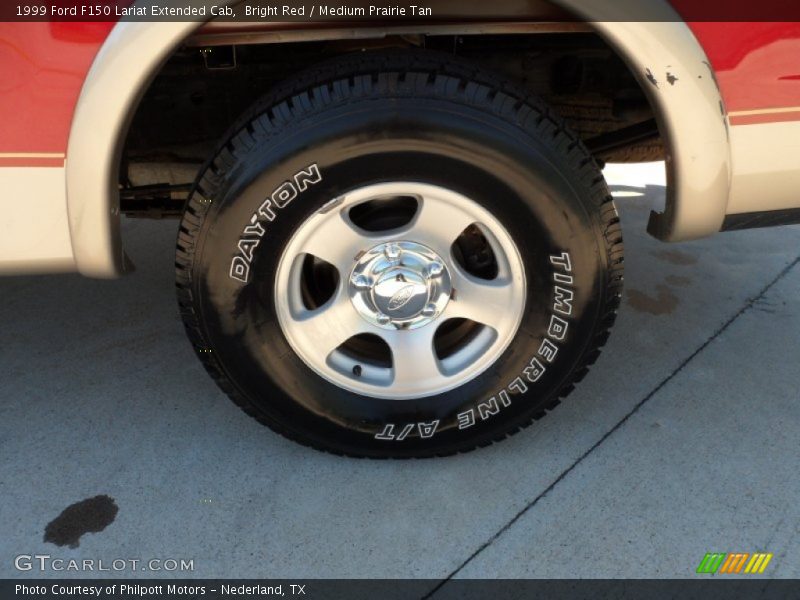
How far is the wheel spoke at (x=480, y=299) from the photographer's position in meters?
1.83

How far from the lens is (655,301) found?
2.74 meters

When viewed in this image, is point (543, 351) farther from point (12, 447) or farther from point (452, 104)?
point (12, 447)

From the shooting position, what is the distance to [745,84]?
5.33 ft

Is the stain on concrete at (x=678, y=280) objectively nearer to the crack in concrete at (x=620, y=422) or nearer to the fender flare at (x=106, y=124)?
the crack in concrete at (x=620, y=422)

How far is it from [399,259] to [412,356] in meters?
0.27

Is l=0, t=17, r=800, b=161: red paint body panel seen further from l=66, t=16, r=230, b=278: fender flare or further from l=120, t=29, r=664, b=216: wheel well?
l=120, t=29, r=664, b=216: wheel well

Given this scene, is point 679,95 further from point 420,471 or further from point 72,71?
point 72,71

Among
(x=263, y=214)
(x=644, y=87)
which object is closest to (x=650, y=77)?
(x=644, y=87)

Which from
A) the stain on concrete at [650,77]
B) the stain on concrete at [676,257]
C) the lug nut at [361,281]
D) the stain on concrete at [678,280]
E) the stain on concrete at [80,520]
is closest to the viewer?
the stain on concrete at [650,77]

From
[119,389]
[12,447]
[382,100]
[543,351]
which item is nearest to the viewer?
[382,100]

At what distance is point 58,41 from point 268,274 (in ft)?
2.23

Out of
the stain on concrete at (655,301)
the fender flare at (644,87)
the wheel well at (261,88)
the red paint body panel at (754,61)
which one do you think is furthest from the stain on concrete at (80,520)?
the stain on concrete at (655,301)

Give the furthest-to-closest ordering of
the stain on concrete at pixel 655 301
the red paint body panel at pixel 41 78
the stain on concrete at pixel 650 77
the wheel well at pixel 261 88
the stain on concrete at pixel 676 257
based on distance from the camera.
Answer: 1. the stain on concrete at pixel 676 257
2. the stain on concrete at pixel 655 301
3. the wheel well at pixel 261 88
4. the stain on concrete at pixel 650 77
5. the red paint body panel at pixel 41 78
